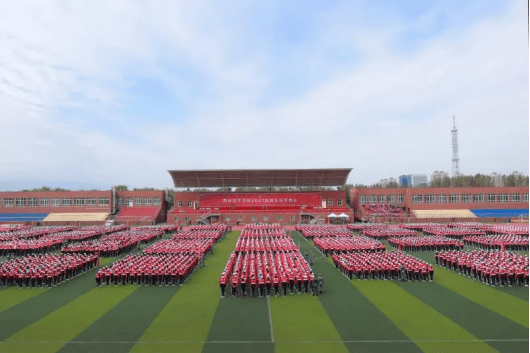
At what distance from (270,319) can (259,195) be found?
43.8m

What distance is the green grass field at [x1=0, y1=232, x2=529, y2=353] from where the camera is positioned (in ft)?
30.5

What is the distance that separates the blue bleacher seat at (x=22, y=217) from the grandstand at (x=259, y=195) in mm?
20055

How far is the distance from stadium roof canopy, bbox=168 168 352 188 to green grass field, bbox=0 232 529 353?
3753 cm

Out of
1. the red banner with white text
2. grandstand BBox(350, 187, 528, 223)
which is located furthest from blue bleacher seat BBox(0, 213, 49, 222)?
grandstand BBox(350, 187, 528, 223)

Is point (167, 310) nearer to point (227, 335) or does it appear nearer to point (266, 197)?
point (227, 335)

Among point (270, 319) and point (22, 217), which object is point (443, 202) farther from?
point (22, 217)

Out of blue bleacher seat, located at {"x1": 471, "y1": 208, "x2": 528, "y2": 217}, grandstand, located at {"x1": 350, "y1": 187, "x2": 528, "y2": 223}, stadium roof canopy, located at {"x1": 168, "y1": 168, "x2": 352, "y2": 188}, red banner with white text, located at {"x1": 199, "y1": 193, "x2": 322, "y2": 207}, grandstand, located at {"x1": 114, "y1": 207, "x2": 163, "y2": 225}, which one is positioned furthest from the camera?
red banner with white text, located at {"x1": 199, "y1": 193, "x2": 322, "y2": 207}

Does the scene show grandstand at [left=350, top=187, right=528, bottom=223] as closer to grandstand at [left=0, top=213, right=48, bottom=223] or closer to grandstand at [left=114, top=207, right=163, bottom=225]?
grandstand at [left=114, top=207, right=163, bottom=225]

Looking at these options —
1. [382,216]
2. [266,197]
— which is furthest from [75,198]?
[382,216]

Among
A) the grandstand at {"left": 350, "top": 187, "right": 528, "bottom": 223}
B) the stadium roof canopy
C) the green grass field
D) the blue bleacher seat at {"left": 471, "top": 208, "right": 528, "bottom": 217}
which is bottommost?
the green grass field

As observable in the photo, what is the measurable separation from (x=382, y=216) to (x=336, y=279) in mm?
→ 37238

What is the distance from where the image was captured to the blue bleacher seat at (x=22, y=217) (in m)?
52.9

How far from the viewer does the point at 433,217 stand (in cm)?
5075

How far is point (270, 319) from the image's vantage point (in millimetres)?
11141
